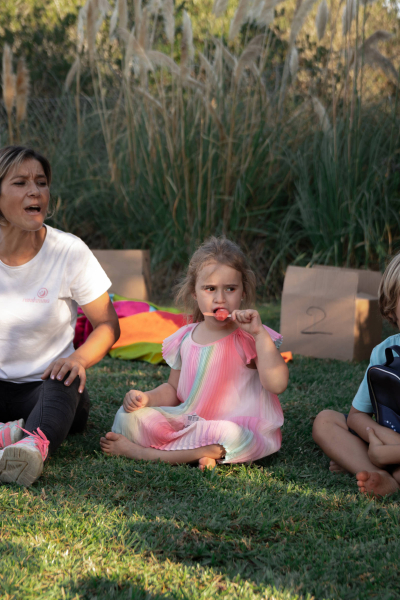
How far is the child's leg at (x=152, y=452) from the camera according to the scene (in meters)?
1.93

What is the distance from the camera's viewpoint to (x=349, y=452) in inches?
74.9

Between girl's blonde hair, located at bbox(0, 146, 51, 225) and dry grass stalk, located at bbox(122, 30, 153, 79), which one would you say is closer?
girl's blonde hair, located at bbox(0, 146, 51, 225)

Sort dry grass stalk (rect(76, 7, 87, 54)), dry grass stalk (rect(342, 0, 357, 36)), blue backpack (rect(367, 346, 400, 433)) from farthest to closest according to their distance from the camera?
Answer: dry grass stalk (rect(76, 7, 87, 54)), dry grass stalk (rect(342, 0, 357, 36)), blue backpack (rect(367, 346, 400, 433))

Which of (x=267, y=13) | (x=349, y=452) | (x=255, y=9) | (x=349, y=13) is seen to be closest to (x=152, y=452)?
(x=349, y=452)

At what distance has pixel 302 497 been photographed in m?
1.67

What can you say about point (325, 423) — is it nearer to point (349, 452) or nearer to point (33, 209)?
point (349, 452)

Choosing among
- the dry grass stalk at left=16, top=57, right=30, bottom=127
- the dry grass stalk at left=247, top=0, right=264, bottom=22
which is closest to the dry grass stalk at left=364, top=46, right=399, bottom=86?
the dry grass stalk at left=247, top=0, right=264, bottom=22

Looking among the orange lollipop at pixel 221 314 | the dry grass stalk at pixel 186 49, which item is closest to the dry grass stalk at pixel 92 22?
the dry grass stalk at pixel 186 49

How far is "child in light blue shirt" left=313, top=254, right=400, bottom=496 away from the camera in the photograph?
1.73 m

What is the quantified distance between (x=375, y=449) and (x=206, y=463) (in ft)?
1.62

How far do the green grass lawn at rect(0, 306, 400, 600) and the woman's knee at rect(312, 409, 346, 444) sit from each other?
0.10 metres

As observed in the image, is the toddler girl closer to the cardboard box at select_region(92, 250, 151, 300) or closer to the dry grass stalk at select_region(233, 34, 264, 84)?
the cardboard box at select_region(92, 250, 151, 300)

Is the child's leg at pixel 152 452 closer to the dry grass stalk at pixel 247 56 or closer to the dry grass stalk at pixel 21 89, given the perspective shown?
the dry grass stalk at pixel 247 56

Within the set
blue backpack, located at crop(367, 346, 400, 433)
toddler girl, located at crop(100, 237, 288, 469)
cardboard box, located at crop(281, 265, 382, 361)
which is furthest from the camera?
cardboard box, located at crop(281, 265, 382, 361)
